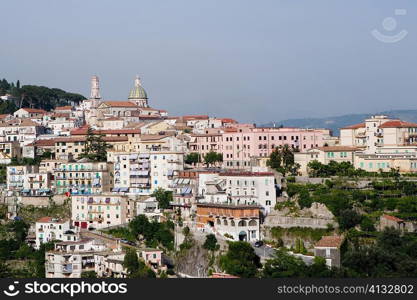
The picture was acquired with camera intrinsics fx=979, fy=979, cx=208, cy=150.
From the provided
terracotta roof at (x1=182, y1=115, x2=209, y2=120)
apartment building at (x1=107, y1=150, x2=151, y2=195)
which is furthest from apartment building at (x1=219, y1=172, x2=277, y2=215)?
terracotta roof at (x1=182, y1=115, x2=209, y2=120)

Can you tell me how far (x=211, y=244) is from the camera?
3619 centimetres

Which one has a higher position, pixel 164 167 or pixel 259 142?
pixel 259 142

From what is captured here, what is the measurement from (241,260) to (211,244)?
2974 millimetres

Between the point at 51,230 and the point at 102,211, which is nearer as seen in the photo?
the point at 51,230

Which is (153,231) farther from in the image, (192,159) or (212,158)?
(192,159)

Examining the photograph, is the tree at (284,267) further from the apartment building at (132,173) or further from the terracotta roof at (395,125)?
the terracotta roof at (395,125)

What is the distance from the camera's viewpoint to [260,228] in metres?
37.3

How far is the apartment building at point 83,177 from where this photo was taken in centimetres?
4569

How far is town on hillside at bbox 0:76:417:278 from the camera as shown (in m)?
34.1

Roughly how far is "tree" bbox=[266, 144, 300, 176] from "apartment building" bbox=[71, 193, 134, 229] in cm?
648

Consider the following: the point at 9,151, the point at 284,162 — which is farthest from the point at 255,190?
the point at 9,151

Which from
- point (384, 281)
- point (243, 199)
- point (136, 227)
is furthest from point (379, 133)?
point (384, 281)

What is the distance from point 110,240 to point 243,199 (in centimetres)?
545

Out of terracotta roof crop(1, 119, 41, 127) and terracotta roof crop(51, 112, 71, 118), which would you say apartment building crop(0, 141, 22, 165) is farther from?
terracotta roof crop(51, 112, 71, 118)
